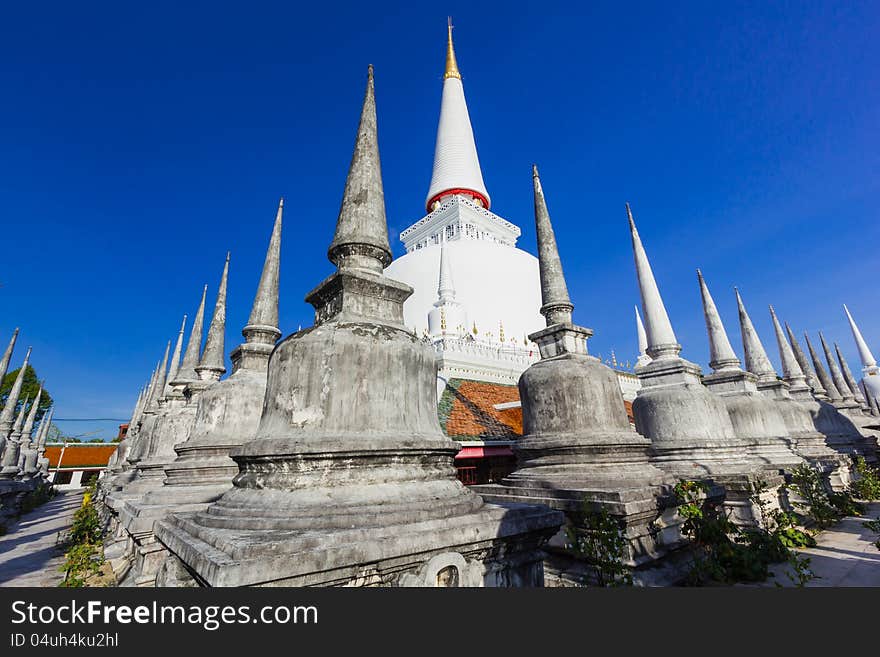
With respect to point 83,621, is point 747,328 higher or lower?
higher

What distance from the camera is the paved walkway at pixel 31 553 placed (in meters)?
8.15

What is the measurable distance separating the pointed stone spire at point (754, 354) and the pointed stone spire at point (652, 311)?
5404mm

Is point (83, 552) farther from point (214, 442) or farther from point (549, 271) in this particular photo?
point (549, 271)

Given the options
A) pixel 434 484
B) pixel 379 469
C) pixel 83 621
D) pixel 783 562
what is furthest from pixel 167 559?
pixel 783 562

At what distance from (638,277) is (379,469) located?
28.1ft

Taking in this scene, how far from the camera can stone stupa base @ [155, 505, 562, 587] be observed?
83.4 inches

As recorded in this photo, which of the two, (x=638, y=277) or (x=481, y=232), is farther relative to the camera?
(x=481, y=232)

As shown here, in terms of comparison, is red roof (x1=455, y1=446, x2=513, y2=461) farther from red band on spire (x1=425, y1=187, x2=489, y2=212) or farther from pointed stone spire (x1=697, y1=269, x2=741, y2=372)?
red band on spire (x1=425, y1=187, x2=489, y2=212)

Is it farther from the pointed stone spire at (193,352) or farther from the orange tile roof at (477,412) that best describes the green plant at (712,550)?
the pointed stone spire at (193,352)

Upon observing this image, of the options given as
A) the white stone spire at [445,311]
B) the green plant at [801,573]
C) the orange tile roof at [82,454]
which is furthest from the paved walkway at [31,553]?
the orange tile roof at [82,454]

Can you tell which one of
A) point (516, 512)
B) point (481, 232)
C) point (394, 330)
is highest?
point (481, 232)

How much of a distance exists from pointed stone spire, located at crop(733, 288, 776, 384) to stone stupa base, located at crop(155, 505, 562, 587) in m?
12.2

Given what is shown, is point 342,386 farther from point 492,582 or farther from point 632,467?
point 632,467

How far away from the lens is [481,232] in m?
37.9
